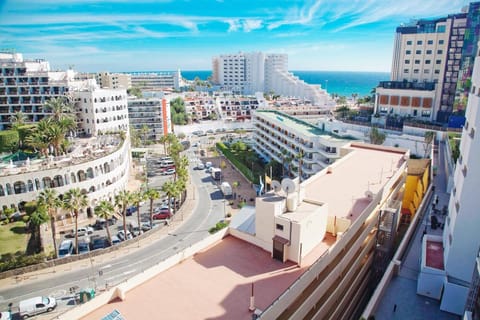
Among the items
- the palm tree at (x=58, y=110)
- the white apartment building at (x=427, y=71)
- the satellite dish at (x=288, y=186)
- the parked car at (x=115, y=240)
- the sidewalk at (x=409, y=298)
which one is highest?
the white apartment building at (x=427, y=71)

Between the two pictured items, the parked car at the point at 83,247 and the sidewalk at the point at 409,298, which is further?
the parked car at the point at 83,247

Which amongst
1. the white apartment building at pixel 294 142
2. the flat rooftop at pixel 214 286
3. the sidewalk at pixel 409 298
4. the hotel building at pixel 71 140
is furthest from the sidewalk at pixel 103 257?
the sidewalk at pixel 409 298

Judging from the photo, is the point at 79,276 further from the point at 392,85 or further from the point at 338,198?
the point at 392,85

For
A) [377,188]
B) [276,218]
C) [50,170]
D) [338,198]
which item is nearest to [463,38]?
[377,188]

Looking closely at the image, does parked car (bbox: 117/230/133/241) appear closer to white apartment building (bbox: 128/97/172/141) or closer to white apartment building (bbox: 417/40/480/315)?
white apartment building (bbox: 417/40/480/315)

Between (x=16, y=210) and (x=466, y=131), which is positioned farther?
(x=16, y=210)

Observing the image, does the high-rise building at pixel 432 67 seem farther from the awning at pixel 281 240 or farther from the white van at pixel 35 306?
the white van at pixel 35 306

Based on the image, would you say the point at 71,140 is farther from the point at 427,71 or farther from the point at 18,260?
the point at 427,71

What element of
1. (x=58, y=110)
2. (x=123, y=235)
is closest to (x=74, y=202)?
(x=123, y=235)
